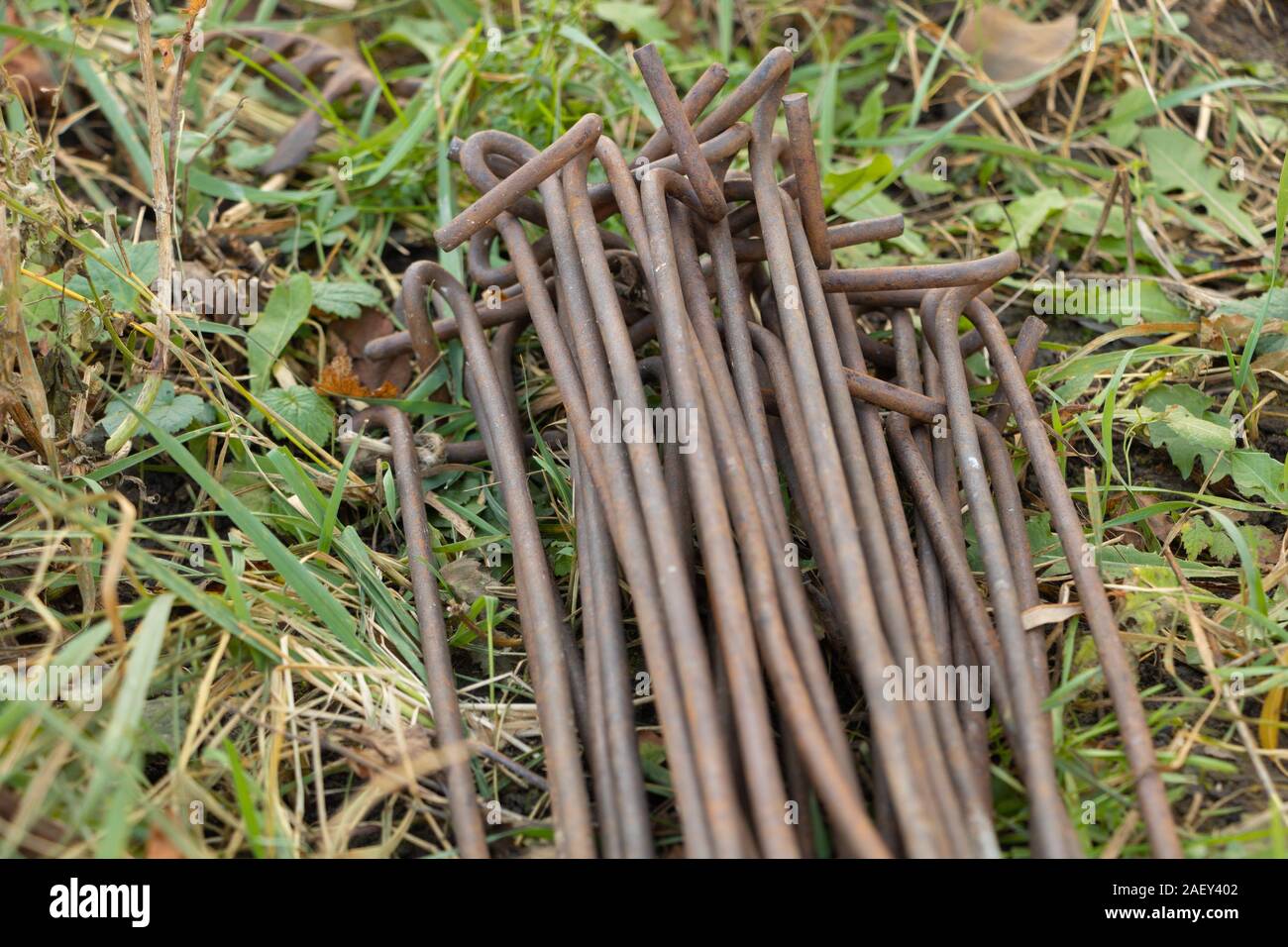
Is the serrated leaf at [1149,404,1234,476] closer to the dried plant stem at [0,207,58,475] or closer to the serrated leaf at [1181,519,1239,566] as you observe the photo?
the serrated leaf at [1181,519,1239,566]

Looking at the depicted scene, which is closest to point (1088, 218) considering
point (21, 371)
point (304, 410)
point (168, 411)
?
point (304, 410)

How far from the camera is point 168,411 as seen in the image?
102 inches

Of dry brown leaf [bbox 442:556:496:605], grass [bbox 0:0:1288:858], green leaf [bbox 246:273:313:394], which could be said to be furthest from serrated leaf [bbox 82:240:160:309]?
dry brown leaf [bbox 442:556:496:605]

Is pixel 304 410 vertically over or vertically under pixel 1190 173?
under

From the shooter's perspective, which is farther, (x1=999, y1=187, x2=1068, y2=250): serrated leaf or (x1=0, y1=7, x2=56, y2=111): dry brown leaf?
(x1=0, y1=7, x2=56, y2=111): dry brown leaf

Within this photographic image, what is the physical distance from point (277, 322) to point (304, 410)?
0.35 meters

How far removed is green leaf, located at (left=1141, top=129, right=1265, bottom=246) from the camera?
3297 mm

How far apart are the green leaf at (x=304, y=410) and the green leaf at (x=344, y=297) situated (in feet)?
1.05

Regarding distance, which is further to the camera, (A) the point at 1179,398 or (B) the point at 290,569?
(A) the point at 1179,398

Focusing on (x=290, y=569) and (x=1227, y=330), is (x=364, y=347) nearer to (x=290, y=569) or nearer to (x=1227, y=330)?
(x=290, y=569)

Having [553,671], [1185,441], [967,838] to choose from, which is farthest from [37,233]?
[1185,441]

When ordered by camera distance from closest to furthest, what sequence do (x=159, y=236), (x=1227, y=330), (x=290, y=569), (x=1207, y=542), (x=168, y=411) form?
(x=290, y=569) < (x=1207, y=542) < (x=159, y=236) < (x=168, y=411) < (x=1227, y=330)

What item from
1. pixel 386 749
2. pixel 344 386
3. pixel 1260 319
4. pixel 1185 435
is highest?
pixel 344 386
